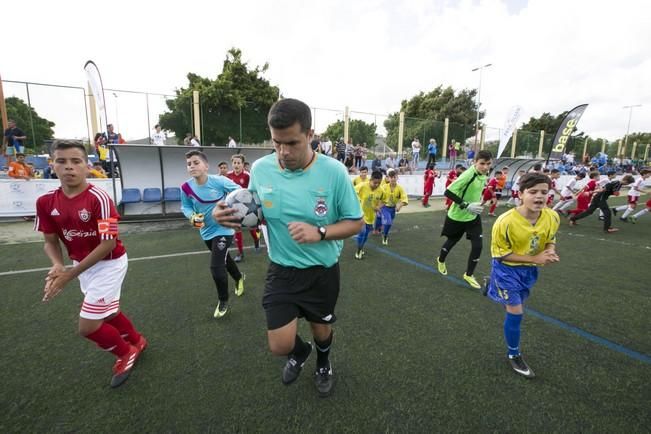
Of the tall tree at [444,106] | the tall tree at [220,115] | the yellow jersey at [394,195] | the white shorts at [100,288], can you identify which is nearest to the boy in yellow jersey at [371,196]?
the yellow jersey at [394,195]

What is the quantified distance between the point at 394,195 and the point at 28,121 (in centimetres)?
1793

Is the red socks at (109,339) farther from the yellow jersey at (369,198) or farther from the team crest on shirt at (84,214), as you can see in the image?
the yellow jersey at (369,198)

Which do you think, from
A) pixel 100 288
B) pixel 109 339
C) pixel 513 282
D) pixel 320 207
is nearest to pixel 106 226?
pixel 100 288

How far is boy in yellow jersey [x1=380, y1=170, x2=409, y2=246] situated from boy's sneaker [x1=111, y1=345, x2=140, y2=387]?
5173mm

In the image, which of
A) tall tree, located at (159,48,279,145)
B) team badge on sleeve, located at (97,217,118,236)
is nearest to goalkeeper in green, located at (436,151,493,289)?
team badge on sleeve, located at (97,217,118,236)

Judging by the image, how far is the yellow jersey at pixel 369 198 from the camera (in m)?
6.51

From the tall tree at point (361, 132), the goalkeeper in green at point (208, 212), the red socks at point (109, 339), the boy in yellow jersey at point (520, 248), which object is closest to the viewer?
the red socks at point (109, 339)

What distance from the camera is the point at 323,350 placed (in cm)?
246

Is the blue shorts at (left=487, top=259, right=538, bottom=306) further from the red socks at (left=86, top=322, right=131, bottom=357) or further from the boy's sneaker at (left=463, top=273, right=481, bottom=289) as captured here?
the red socks at (left=86, top=322, right=131, bottom=357)

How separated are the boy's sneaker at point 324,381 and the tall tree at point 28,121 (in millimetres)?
18393

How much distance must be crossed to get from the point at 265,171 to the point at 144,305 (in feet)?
10.2

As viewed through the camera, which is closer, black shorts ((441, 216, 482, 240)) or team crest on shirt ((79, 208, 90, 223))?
team crest on shirt ((79, 208, 90, 223))

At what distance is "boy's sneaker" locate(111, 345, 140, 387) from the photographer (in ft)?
8.36

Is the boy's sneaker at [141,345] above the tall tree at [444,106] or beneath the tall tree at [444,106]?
beneath
